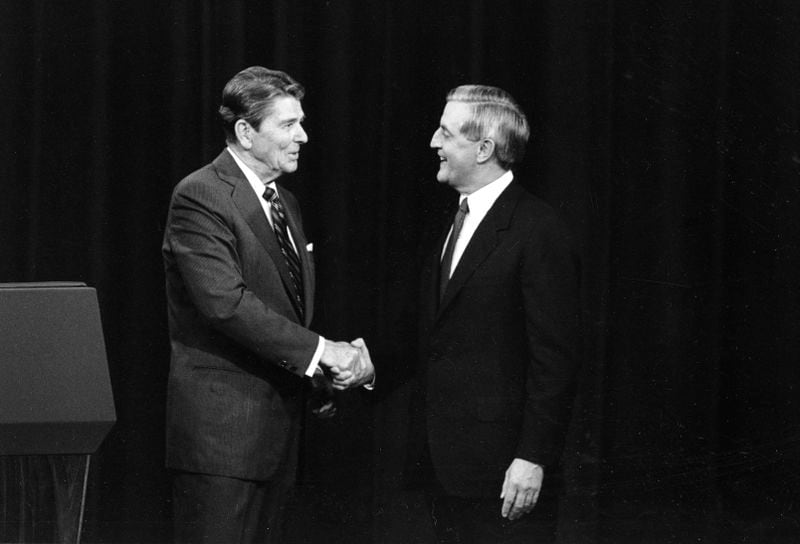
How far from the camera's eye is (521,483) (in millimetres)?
2768

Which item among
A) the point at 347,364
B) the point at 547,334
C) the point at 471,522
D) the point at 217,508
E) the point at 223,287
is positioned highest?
the point at 223,287

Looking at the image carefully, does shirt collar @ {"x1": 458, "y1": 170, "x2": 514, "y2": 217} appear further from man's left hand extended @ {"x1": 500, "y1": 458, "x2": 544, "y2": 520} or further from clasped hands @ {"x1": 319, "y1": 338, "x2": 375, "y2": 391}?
man's left hand extended @ {"x1": 500, "y1": 458, "x2": 544, "y2": 520}

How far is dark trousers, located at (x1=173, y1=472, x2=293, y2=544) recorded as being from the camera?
8.39ft

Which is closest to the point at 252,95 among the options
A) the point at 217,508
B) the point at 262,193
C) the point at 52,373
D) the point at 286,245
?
the point at 262,193

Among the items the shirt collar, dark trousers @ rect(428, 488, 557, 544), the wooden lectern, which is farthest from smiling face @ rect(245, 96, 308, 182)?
the wooden lectern

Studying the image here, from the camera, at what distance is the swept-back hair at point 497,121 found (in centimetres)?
299

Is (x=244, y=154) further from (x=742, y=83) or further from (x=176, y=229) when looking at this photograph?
(x=742, y=83)

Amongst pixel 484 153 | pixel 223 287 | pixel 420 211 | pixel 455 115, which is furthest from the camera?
pixel 420 211

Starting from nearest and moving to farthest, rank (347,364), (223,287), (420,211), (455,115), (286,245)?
(223,287) < (286,245) < (347,364) < (455,115) < (420,211)

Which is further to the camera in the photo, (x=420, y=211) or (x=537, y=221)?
(x=420, y=211)

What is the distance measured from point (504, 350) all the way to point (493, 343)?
0.12ft

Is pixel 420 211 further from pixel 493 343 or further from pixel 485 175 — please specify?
pixel 493 343

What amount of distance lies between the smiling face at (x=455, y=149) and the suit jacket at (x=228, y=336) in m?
0.62

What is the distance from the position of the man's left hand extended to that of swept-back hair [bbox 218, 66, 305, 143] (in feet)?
3.73
